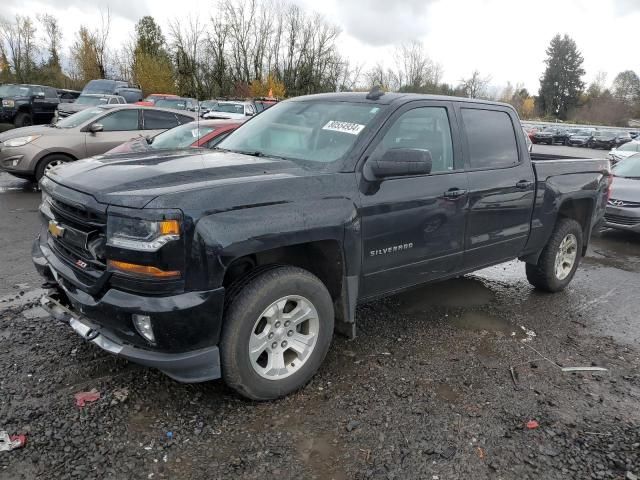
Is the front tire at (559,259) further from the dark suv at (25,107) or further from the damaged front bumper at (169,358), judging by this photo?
the dark suv at (25,107)

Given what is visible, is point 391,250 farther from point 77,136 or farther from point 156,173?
point 77,136

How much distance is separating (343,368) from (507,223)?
1.97 metres

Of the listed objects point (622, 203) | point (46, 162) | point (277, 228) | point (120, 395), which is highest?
point (277, 228)

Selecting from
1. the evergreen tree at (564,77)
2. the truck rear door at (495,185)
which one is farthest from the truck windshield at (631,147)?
the evergreen tree at (564,77)

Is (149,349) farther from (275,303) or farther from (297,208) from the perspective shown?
(297,208)

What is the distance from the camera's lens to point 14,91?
67.3 feet

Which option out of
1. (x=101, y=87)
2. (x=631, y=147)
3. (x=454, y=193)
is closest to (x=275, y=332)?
(x=454, y=193)

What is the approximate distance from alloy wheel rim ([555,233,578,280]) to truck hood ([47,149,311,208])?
341cm

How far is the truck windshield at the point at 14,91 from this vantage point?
20188 millimetres

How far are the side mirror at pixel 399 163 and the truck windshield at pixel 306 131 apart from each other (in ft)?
0.94

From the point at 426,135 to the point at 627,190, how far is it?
6360 millimetres

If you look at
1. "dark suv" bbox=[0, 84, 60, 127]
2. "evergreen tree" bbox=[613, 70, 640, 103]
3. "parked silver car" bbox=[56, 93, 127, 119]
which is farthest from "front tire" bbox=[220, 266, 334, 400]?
"evergreen tree" bbox=[613, 70, 640, 103]

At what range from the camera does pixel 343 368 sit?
3662mm

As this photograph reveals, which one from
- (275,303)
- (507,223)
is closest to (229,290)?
(275,303)
